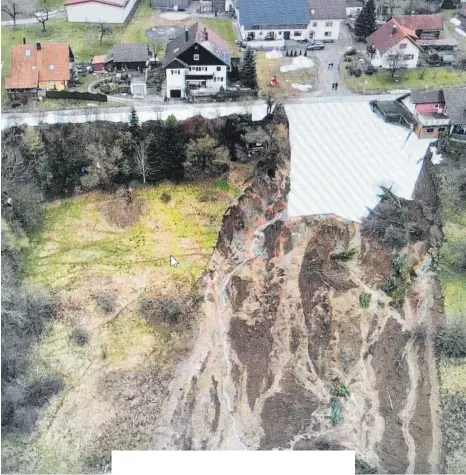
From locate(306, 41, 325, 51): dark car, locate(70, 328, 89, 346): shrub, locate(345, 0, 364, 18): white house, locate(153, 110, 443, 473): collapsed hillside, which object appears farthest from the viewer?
locate(345, 0, 364, 18): white house

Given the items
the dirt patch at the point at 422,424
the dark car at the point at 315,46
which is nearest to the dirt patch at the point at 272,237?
the dirt patch at the point at 422,424

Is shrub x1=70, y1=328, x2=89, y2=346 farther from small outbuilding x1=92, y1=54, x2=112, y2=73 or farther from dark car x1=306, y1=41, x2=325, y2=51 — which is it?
dark car x1=306, y1=41, x2=325, y2=51

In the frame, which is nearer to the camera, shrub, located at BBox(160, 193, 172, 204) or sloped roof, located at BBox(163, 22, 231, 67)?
shrub, located at BBox(160, 193, 172, 204)

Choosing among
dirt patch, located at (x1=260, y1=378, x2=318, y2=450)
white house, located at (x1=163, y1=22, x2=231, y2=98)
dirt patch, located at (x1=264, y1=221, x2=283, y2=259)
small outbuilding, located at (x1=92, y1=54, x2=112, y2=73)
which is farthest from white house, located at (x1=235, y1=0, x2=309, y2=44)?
dirt patch, located at (x1=260, y1=378, x2=318, y2=450)

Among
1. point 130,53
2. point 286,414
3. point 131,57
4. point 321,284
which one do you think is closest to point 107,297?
point 286,414

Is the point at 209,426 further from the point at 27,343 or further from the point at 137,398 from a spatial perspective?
the point at 27,343

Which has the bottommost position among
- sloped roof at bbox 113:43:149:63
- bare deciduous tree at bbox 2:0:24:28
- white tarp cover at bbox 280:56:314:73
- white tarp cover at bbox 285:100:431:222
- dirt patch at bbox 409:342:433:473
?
dirt patch at bbox 409:342:433:473

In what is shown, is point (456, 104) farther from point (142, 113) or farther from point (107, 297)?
point (107, 297)
